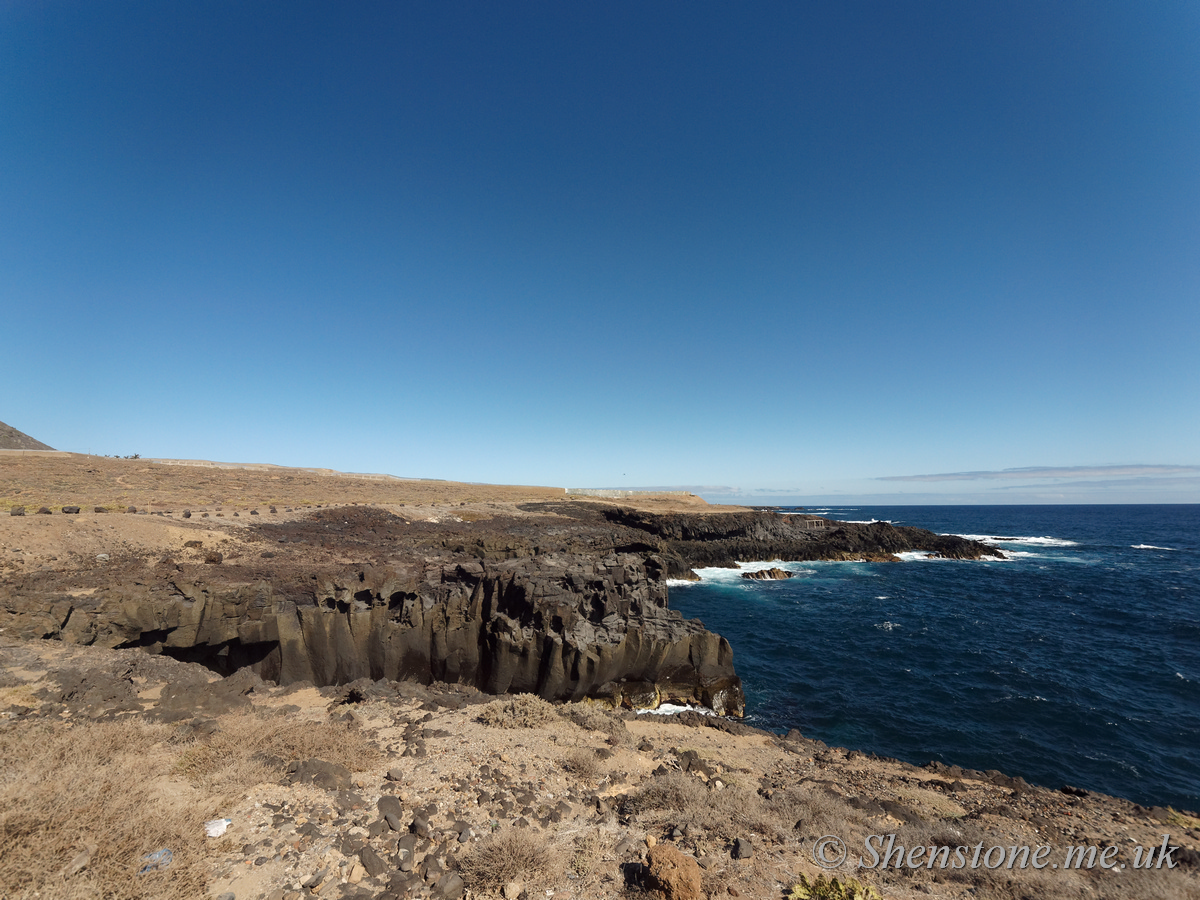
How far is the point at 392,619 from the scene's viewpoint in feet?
64.1

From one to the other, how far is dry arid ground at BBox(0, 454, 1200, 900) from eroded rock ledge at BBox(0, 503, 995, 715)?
240 centimetres

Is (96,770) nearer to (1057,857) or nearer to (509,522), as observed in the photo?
(1057,857)

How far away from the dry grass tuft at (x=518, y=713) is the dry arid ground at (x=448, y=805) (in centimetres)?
7

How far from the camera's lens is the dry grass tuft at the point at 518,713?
499 inches

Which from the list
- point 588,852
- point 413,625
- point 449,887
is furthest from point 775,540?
point 449,887

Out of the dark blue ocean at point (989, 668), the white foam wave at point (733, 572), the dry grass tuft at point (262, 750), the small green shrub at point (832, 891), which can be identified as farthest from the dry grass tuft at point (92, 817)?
the white foam wave at point (733, 572)

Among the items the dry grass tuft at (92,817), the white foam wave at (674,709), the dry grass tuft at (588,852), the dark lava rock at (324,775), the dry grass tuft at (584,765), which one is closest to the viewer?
the dry grass tuft at (92,817)

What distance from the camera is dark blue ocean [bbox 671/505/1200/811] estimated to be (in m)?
17.5

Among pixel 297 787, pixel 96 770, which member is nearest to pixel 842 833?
pixel 297 787

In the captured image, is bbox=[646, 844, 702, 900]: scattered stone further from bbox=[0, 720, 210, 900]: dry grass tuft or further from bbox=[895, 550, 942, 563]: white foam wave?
bbox=[895, 550, 942, 563]: white foam wave

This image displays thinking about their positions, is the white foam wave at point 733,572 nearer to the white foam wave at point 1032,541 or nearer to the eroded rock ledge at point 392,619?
the eroded rock ledge at point 392,619

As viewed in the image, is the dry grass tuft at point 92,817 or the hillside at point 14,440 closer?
the dry grass tuft at point 92,817

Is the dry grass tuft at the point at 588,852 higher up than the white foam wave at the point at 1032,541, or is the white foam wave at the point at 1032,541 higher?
the dry grass tuft at the point at 588,852

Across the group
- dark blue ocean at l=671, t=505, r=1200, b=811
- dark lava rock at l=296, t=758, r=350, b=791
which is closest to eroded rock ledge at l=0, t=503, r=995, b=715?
dark blue ocean at l=671, t=505, r=1200, b=811
